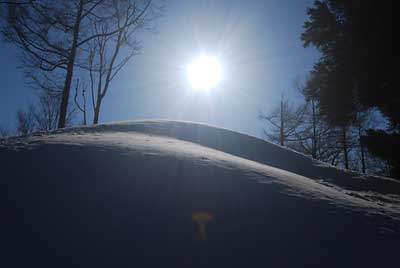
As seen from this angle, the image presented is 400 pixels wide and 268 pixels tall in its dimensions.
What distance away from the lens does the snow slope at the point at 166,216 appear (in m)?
1.58

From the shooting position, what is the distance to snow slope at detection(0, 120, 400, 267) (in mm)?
1578

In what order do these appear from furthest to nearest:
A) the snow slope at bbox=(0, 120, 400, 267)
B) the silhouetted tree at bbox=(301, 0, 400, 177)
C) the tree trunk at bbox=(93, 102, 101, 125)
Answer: the tree trunk at bbox=(93, 102, 101, 125) → the silhouetted tree at bbox=(301, 0, 400, 177) → the snow slope at bbox=(0, 120, 400, 267)

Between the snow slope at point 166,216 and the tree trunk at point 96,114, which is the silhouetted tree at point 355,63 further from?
the tree trunk at point 96,114

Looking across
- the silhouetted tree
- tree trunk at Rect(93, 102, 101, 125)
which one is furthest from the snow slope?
tree trunk at Rect(93, 102, 101, 125)

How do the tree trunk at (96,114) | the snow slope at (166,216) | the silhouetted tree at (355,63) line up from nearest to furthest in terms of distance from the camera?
the snow slope at (166,216) < the silhouetted tree at (355,63) < the tree trunk at (96,114)

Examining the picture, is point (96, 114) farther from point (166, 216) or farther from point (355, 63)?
point (166, 216)

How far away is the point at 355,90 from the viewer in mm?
9172

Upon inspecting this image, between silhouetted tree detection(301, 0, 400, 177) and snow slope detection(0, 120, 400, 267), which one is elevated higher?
silhouetted tree detection(301, 0, 400, 177)

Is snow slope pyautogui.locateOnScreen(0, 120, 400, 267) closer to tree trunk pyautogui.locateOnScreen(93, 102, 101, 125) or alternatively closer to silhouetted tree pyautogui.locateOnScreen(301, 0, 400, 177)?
silhouetted tree pyautogui.locateOnScreen(301, 0, 400, 177)

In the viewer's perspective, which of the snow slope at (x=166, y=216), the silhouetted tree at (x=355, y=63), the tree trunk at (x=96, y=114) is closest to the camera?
the snow slope at (x=166, y=216)

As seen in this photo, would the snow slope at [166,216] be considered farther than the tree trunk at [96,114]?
No

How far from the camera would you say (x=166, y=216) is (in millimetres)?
1911

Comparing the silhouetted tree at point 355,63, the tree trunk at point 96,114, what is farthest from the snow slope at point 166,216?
the tree trunk at point 96,114

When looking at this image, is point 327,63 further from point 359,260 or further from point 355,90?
point 359,260
